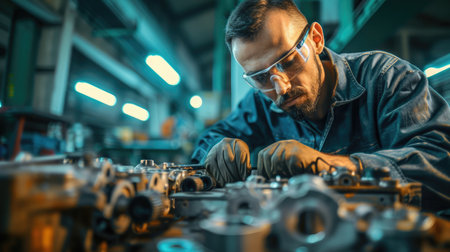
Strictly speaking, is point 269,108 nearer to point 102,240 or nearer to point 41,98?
point 102,240

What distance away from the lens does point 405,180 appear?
0.95 m

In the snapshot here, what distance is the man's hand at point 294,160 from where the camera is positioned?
972 mm

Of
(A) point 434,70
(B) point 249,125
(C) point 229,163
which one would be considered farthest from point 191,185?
(A) point 434,70


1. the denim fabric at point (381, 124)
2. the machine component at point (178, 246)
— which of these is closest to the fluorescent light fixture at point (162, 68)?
the denim fabric at point (381, 124)

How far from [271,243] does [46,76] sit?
4.84 metres

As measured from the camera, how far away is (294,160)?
0.97 meters

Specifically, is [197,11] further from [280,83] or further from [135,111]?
[280,83]

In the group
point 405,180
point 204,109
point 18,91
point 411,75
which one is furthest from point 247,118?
point 18,91

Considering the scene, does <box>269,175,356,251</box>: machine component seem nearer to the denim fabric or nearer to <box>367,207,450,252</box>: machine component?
<box>367,207,450,252</box>: machine component

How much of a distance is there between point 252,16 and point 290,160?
724mm

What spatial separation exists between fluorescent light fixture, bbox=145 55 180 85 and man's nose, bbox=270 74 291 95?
5.59 meters

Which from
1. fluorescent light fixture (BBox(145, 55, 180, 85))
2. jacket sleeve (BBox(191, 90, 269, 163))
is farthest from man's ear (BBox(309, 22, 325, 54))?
fluorescent light fixture (BBox(145, 55, 180, 85))

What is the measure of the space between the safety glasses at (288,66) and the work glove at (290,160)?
0.41 metres

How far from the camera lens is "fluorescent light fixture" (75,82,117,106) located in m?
6.61
